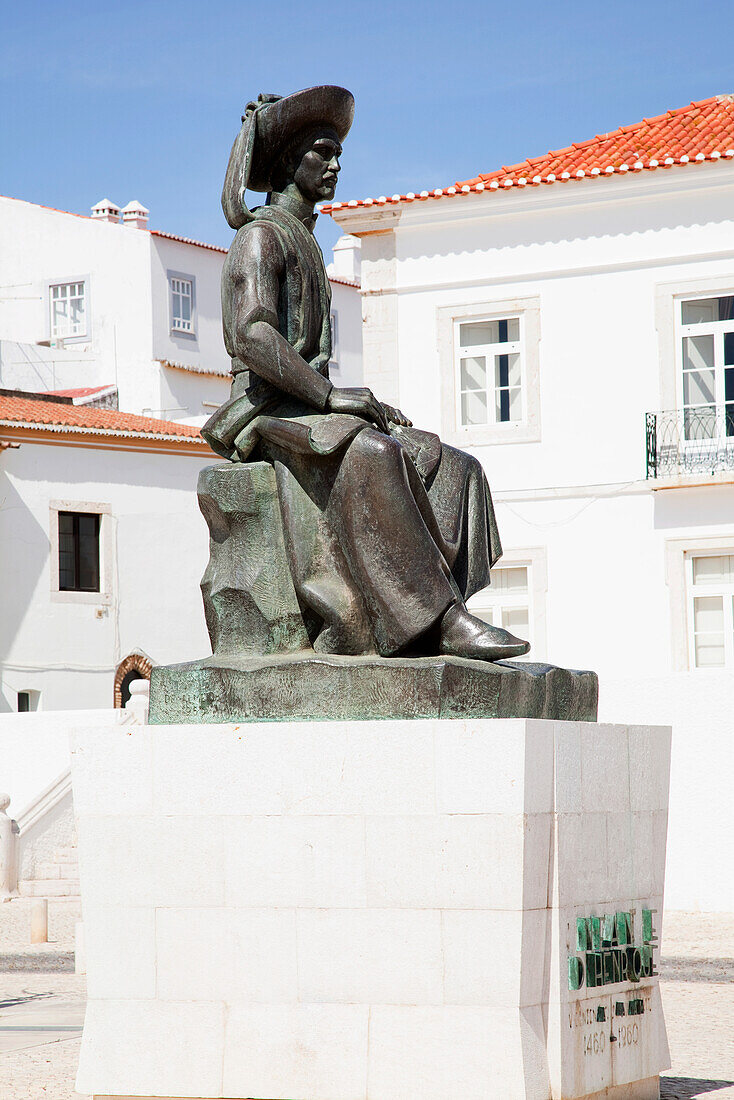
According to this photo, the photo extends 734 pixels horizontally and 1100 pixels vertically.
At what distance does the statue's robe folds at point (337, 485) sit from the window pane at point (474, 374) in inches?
460

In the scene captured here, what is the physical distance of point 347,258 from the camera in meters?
36.2

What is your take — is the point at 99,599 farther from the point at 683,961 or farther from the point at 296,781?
the point at 296,781

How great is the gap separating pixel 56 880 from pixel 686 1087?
10.2m

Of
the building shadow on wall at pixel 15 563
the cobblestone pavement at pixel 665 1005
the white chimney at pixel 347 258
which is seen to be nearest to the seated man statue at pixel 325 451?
the cobblestone pavement at pixel 665 1005

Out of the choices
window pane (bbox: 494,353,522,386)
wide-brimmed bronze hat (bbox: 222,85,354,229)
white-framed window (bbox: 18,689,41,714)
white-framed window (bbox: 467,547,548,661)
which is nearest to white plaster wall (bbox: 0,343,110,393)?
white-framed window (bbox: 18,689,41,714)

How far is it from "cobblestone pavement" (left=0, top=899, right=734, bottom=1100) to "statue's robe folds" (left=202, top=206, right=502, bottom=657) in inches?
71.3

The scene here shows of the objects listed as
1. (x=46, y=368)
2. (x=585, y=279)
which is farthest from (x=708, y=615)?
(x=46, y=368)

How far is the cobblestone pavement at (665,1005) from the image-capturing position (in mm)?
5660

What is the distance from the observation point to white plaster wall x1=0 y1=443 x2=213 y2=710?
23078 millimetres

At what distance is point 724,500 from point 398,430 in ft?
36.8

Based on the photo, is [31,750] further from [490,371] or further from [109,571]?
[109,571]

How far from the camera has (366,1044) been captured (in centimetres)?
457

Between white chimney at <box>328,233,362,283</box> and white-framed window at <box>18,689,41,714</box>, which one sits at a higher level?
white chimney at <box>328,233,362,283</box>

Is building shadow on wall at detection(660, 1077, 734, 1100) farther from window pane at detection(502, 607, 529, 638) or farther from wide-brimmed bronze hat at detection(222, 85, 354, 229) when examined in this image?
window pane at detection(502, 607, 529, 638)
